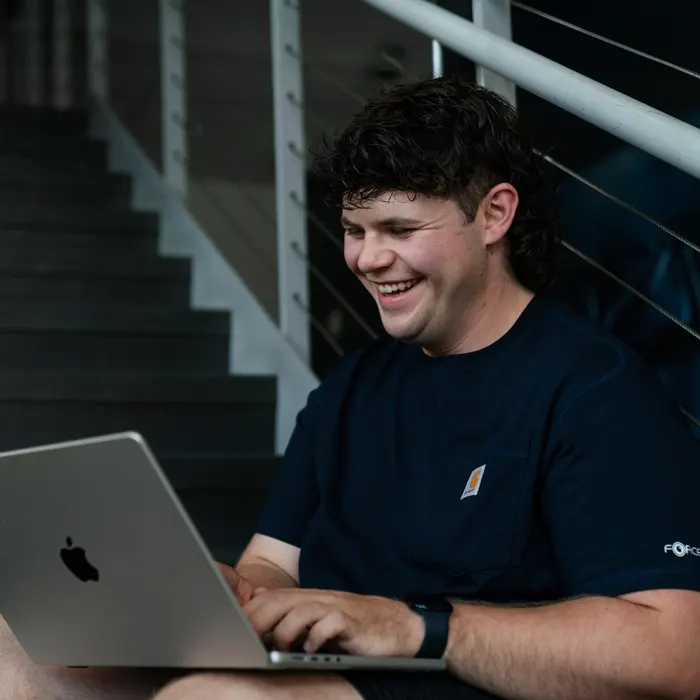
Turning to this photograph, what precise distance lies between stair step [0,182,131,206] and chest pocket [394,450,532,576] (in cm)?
243

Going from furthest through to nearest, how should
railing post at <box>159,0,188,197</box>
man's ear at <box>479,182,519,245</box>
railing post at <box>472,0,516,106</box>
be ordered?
railing post at <box>159,0,188,197</box>, railing post at <box>472,0,516,106</box>, man's ear at <box>479,182,519,245</box>

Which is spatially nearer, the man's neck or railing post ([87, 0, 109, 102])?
the man's neck

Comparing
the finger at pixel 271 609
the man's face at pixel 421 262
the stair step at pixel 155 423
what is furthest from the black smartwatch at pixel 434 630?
the stair step at pixel 155 423

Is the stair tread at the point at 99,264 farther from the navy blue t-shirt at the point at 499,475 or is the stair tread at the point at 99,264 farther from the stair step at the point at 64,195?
the navy blue t-shirt at the point at 499,475

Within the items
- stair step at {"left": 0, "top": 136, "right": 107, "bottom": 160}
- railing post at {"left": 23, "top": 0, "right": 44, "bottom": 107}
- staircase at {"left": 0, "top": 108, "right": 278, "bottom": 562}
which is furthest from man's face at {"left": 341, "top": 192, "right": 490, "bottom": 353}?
railing post at {"left": 23, "top": 0, "right": 44, "bottom": 107}

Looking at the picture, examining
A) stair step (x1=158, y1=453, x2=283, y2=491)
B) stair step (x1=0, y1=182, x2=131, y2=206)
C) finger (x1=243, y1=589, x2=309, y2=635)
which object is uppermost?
stair step (x1=0, y1=182, x2=131, y2=206)

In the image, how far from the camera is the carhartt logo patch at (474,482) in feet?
3.90

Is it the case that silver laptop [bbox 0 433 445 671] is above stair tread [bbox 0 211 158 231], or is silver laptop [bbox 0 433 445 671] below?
below

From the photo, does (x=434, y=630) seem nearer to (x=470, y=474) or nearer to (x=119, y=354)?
(x=470, y=474)

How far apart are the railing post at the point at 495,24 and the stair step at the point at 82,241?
1829 millimetres

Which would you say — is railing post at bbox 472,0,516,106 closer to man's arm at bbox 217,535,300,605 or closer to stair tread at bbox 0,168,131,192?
man's arm at bbox 217,535,300,605

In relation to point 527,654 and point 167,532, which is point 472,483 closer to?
point 527,654

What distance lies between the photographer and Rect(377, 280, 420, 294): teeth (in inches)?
50.5

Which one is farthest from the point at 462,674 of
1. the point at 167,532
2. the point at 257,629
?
the point at 167,532
